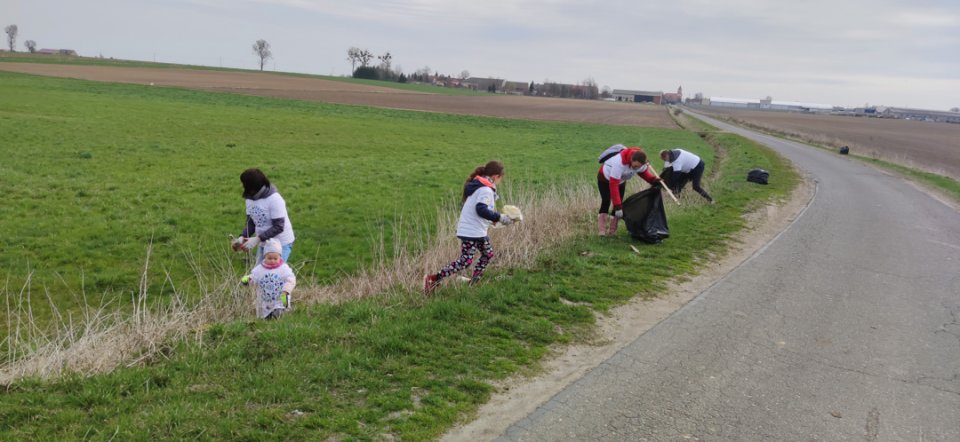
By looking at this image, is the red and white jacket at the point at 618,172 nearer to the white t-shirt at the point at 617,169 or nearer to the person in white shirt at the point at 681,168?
the white t-shirt at the point at 617,169

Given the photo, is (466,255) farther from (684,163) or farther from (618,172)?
(684,163)

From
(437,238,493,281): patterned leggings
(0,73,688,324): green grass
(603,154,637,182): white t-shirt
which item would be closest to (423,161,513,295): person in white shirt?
(437,238,493,281): patterned leggings

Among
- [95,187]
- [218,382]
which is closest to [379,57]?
[95,187]

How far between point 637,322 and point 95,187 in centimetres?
1285

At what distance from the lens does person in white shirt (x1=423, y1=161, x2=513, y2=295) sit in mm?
6457

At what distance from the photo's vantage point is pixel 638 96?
18712cm

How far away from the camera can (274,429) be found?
146 inches

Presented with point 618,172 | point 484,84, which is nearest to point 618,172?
point 618,172

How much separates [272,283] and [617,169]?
5423 mm

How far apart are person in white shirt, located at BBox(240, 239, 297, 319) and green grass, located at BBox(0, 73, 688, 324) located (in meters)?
2.58

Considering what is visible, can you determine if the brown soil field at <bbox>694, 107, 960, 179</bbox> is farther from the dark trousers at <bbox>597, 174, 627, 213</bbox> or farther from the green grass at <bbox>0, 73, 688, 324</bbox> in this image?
the dark trousers at <bbox>597, 174, 627, 213</bbox>

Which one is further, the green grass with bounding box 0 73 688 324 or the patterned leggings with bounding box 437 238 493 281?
the green grass with bounding box 0 73 688 324

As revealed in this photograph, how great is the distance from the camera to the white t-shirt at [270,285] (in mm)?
6059

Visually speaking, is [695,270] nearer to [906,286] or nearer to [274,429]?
[906,286]
